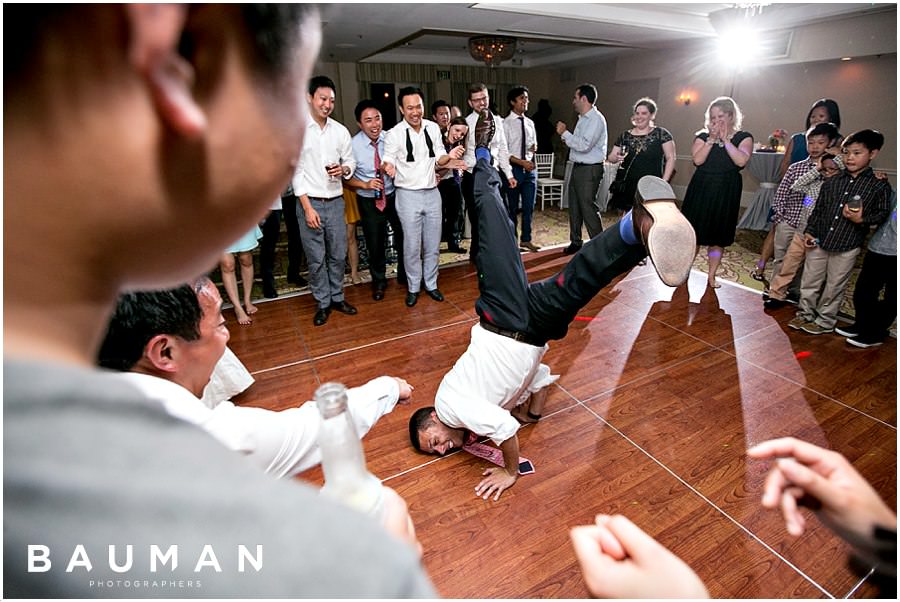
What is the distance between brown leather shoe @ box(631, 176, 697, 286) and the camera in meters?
1.74

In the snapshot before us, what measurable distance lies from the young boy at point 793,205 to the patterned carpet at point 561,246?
43 centimetres

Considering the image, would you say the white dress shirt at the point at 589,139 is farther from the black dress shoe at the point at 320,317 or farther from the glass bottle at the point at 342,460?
the glass bottle at the point at 342,460

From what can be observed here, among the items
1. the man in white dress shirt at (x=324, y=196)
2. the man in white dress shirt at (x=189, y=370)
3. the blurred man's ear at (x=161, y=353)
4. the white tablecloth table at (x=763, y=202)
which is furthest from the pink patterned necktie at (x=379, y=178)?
the white tablecloth table at (x=763, y=202)

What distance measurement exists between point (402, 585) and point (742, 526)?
1.92 m

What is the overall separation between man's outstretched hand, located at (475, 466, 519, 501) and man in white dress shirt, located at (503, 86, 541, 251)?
3299 millimetres

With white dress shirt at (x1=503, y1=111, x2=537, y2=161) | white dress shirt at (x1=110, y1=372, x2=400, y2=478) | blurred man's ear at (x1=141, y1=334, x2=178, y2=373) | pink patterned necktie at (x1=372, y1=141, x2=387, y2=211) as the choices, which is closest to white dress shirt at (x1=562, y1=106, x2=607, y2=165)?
white dress shirt at (x1=503, y1=111, x2=537, y2=161)

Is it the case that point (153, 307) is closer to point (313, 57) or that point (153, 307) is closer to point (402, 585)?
point (313, 57)

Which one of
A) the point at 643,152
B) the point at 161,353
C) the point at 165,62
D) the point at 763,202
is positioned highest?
the point at 165,62

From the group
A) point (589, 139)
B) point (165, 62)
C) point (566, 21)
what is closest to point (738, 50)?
point (566, 21)

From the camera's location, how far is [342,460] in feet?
1.95

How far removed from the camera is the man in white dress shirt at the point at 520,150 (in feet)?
15.5

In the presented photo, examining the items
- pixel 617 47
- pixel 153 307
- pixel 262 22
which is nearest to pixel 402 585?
pixel 262 22

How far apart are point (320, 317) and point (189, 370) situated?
2.36 m

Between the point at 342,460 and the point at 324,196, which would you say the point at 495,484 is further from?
the point at 324,196
